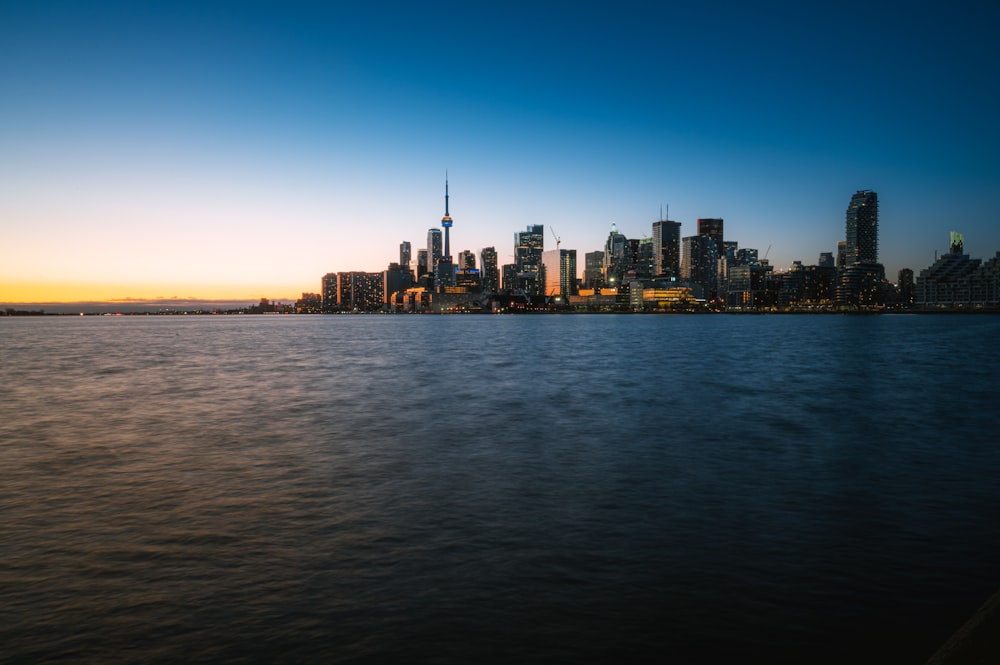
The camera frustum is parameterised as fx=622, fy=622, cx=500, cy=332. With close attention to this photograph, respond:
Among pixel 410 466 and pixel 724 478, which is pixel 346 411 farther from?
pixel 724 478

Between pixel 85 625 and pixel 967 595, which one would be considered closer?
pixel 85 625

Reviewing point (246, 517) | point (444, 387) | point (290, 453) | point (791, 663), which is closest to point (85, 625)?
point (246, 517)

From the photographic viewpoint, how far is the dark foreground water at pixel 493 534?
29.8ft

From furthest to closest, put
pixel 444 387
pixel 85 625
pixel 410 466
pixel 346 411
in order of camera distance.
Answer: pixel 444 387 → pixel 346 411 → pixel 410 466 → pixel 85 625

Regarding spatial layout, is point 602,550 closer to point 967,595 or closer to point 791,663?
point 791,663

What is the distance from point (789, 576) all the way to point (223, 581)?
10.0 metres

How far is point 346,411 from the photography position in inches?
1342

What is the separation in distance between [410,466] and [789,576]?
12466 mm

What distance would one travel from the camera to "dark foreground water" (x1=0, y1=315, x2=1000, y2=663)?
9.08 metres

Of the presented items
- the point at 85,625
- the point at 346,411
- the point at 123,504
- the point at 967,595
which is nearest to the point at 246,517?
the point at 123,504

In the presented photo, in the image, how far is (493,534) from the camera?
44.4ft

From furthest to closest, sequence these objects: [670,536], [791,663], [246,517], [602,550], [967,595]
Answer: [246,517], [670,536], [602,550], [967,595], [791,663]

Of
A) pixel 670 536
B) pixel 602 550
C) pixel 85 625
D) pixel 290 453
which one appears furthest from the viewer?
pixel 290 453

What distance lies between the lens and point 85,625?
30.8 feet
